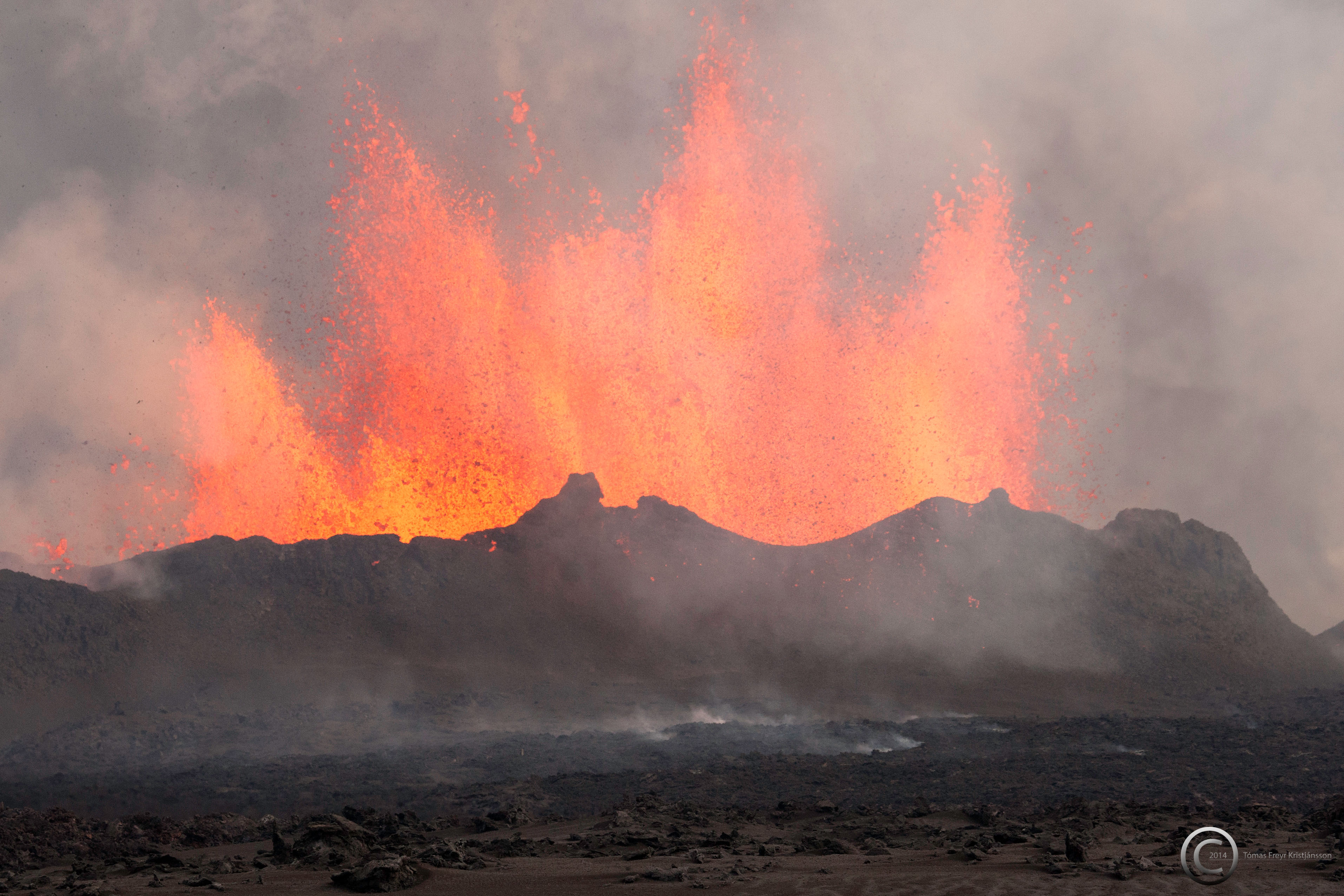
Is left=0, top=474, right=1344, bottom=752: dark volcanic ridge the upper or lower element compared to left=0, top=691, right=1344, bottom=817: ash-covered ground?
upper

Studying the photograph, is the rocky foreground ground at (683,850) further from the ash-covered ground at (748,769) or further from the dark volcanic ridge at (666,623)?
the dark volcanic ridge at (666,623)

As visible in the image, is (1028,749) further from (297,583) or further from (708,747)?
(297,583)

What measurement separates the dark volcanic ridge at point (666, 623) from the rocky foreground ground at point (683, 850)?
124 ft

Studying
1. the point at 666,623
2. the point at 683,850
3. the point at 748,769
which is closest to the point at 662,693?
the point at 666,623

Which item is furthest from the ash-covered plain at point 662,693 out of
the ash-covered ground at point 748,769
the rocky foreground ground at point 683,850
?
the ash-covered ground at point 748,769

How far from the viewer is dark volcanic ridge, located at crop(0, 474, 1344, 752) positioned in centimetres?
8025

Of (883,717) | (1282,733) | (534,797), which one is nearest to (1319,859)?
(534,797)

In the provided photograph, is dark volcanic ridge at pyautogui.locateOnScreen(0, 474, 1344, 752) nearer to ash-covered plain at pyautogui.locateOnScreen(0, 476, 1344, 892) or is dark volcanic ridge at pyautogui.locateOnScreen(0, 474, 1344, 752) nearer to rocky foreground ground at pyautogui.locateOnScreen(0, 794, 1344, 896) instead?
ash-covered plain at pyautogui.locateOnScreen(0, 476, 1344, 892)

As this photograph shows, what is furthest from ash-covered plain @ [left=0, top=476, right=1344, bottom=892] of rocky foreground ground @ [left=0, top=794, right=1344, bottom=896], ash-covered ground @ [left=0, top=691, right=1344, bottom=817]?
ash-covered ground @ [left=0, top=691, right=1344, bottom=817]

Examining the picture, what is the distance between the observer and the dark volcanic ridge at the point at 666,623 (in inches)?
3159

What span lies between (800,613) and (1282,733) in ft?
187

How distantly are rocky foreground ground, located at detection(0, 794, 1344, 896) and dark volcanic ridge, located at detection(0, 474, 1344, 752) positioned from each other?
3786cm

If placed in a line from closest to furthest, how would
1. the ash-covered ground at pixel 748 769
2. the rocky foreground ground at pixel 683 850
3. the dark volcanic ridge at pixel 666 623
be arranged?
the rocky foreground ground at pixel 683 850
the ash-covered ground at pixel 748 769
the dark volcanic ridge at pixel 666 623

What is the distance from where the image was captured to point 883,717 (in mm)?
71562
